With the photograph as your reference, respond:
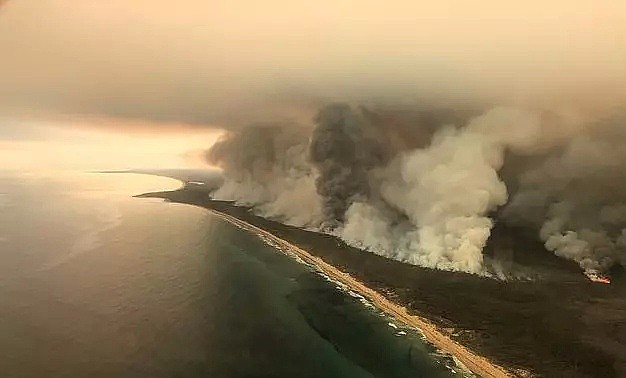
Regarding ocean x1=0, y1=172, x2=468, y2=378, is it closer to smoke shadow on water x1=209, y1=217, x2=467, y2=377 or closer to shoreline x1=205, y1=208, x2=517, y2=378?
smoke shadow on water x1=209, y1=217, x2=467, y2=377

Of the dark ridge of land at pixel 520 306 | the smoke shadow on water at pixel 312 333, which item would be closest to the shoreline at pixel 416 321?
the dark ridge of land at pixel 520 306

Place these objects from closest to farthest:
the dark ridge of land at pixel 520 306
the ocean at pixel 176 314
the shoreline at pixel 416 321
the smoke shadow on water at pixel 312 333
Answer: the ocean at pixel 176 314 → the smoke shadow on water at pixel 312 333 → the shoreline at pixel 416 321 → the dark ridge of land at pixel 520 306

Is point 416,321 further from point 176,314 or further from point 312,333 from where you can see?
point 176,314

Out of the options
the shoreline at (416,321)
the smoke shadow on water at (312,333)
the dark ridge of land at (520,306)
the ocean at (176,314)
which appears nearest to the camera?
the ocean at (176,314)

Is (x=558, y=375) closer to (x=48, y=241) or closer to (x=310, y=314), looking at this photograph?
(x=310, y=314)

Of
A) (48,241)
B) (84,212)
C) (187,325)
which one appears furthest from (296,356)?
(84,212)

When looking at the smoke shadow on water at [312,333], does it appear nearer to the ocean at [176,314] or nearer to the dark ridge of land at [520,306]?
the ocean at [176,314]

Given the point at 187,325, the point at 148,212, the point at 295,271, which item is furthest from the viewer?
the point at 148,212
